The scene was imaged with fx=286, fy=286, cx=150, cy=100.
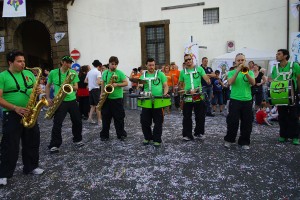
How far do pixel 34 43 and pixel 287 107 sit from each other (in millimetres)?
18269

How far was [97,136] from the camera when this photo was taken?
7023 millimetres

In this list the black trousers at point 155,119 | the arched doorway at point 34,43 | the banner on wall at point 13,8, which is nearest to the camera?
the black trousers at point 155,119

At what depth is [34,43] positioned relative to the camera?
19.9 metres

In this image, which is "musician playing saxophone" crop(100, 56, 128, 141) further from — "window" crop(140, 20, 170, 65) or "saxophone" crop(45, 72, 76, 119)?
"window" crop(140, 20, 170, 65)

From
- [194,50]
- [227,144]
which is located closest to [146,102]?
[227,144]

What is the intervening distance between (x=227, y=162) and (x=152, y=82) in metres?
2.16

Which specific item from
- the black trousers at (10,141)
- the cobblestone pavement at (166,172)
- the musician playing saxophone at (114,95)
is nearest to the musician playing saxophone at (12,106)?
the black trousers at (10,141)

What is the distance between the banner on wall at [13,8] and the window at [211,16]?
8.94 m

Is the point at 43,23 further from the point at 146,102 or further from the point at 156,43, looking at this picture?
the point at 146,102

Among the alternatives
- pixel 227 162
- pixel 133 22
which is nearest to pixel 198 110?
pixel 227 162

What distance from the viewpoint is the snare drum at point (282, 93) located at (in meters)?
5.51

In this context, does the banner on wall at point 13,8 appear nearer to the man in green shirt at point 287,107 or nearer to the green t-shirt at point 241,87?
the green t-shirt at point 241,87

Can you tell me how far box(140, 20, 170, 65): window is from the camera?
47.2ft

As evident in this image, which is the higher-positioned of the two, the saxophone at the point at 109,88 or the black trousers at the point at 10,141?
the saxophone at the point at 109,88
